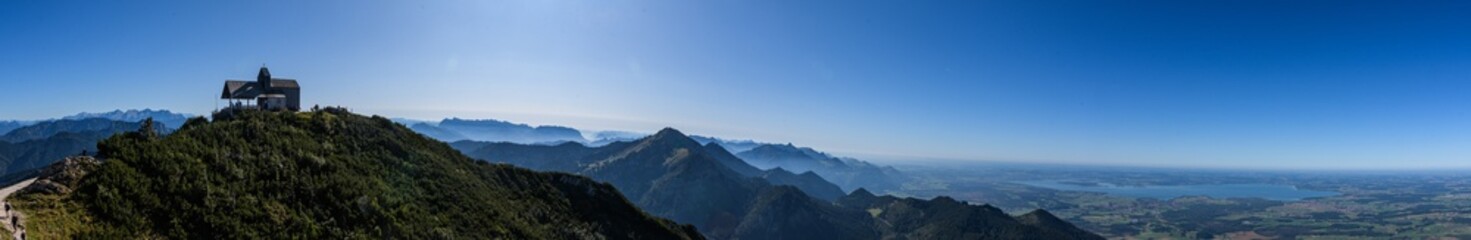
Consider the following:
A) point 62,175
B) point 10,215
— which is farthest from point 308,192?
point 10,215

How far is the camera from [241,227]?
4497 centimetres

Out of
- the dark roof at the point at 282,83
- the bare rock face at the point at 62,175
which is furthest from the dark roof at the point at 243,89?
the bare rock face at the point at 62,175

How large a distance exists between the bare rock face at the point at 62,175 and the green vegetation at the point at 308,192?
0.59m

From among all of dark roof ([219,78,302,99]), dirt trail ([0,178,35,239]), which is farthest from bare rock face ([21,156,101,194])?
dark roof ([219,78,302,99])

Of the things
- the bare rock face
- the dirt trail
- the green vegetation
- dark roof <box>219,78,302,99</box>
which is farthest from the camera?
dark roof <box>219,78,302,99</box>

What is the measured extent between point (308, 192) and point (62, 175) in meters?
18.8

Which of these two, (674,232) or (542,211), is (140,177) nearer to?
(542,211)

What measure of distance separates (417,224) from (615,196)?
5311 centimetres

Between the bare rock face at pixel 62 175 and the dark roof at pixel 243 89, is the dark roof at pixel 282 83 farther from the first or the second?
the bare rock face at pixel 62 175

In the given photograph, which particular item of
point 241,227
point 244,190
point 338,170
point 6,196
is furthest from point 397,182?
point 6,196

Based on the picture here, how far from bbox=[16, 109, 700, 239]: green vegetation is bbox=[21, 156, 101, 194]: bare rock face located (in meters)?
0.59

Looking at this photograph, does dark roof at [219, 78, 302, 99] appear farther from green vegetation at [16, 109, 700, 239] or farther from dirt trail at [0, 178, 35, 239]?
dirt trail at [0, 178, 35, 239]

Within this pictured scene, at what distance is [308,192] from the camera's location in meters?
57.9

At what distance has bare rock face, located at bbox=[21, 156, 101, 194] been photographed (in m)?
37.8
